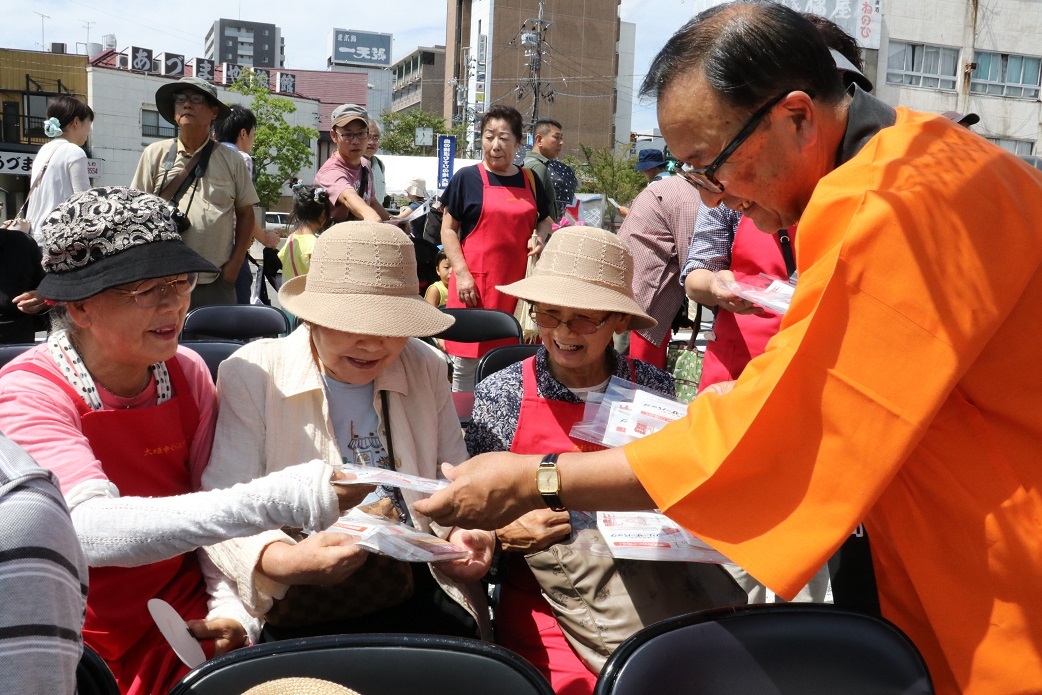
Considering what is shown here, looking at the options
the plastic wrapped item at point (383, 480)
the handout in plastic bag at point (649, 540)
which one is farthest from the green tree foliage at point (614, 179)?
the plastic wrapped item at point (383, 480)

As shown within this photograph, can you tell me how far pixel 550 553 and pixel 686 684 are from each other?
0.78 m

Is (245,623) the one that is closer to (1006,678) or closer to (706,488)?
(706,488)

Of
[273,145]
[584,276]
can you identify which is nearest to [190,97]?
[584,276]

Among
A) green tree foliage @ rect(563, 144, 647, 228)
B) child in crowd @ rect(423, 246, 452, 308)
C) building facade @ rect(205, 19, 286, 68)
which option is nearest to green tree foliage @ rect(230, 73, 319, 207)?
green tree foliage @ rect(563, 144, 647, 228)

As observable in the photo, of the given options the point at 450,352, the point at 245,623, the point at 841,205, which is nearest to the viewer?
the point at 841,205

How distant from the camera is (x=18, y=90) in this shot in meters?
44.7

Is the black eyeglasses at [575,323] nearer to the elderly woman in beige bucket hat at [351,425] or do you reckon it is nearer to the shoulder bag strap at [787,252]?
the elderly woman in beige bucket hat at [351,425]

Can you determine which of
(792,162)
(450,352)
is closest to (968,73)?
(450,352)

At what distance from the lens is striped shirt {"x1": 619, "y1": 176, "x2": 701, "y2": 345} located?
14.6 ft

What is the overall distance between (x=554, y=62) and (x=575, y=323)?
78.0 meters

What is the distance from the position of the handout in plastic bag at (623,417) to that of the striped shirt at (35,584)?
47.7 inches

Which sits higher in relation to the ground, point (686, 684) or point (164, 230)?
point (164, 230)

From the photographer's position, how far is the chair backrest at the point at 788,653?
5.52 feet

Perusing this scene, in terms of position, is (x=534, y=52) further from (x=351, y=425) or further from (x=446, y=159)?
(x=351, y=425)
